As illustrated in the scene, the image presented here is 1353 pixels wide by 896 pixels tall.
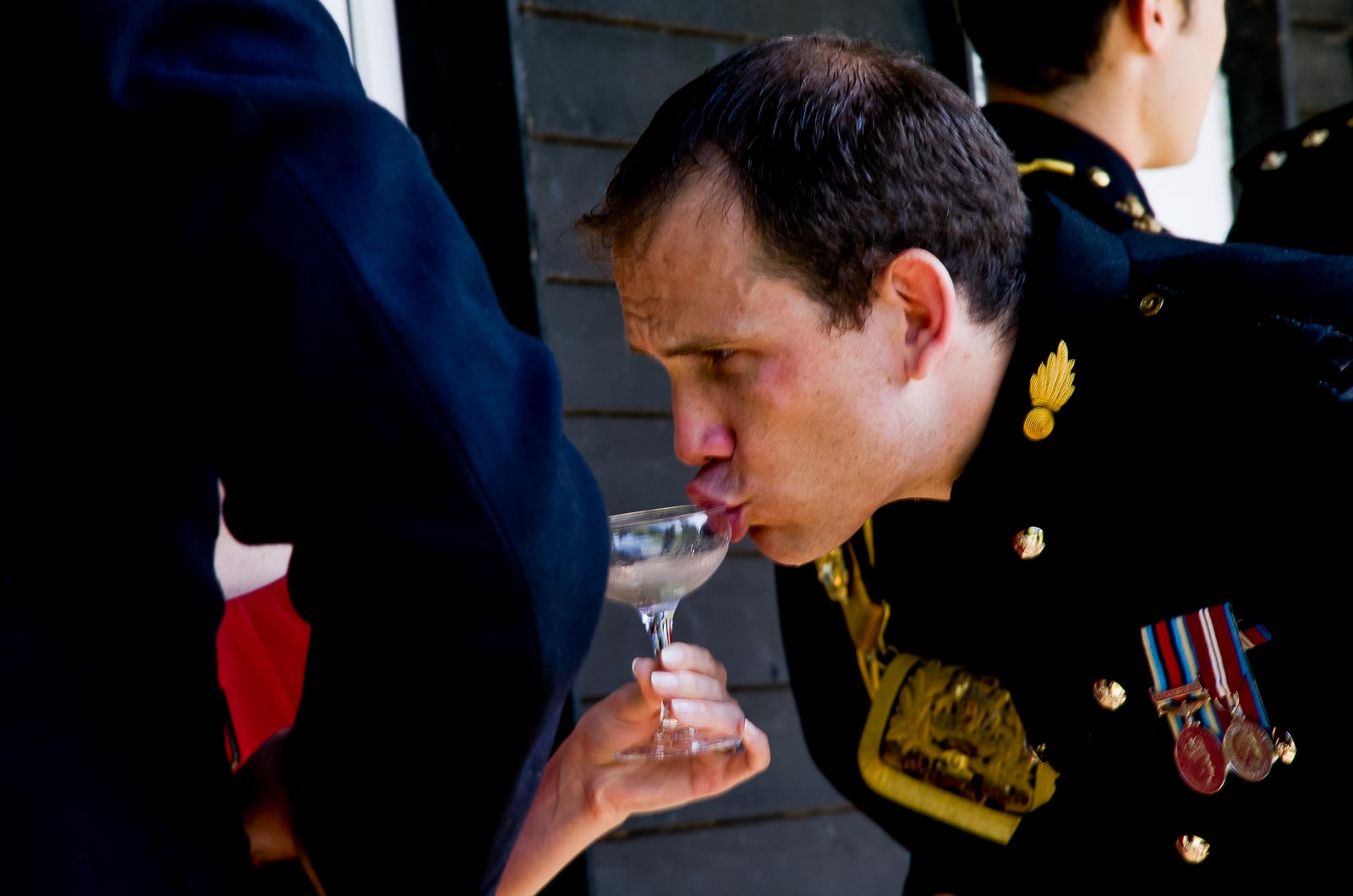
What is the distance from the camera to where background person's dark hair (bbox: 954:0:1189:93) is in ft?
7.46

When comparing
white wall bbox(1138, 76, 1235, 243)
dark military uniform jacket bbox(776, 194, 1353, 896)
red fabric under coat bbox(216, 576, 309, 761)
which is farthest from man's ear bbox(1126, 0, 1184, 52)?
red fabric under coat bbox(216, 576, 309, 761)

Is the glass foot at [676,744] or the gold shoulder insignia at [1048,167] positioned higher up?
the gold shoulder insignia at [1048,167]

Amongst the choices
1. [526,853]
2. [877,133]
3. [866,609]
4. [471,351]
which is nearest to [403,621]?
[471,351]

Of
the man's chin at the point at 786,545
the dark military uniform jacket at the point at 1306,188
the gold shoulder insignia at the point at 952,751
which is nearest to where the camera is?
the man's chin at the point at 786,545

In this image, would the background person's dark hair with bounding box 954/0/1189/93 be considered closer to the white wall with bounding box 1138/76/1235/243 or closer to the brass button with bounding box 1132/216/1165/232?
the brass button with bounding box 1132/216/1165/232

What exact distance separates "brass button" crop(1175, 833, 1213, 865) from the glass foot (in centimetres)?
51

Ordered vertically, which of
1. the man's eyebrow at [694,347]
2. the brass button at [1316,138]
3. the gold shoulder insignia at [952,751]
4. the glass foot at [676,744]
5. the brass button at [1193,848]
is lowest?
the gold shoulder insignia at [952,751]

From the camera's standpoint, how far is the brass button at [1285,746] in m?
1.46

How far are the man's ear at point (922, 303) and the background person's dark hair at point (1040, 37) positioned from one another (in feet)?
2.79

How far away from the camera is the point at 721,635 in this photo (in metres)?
2.70

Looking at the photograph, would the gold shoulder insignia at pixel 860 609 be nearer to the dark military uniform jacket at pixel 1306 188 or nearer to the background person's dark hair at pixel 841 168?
the background person's dark hair at pixel 841 168

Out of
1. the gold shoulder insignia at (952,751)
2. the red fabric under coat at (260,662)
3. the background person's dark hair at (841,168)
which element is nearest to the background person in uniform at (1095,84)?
the background person's dark hair at (841,168)

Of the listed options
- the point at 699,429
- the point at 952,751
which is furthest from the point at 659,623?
the point at 952,751

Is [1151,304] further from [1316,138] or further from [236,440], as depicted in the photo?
[236,440]
